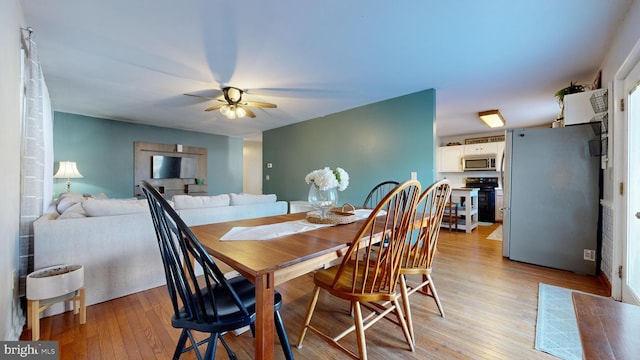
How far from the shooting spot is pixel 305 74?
9.01ft

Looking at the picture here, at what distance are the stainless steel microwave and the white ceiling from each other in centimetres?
201

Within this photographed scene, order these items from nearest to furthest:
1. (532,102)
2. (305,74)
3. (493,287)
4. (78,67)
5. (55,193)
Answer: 1. (493,287)
2. (78,67)
3. (305,74)
4. (532,102)
5. (55,193)

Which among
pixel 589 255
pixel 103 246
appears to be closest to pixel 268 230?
pixel 103 246

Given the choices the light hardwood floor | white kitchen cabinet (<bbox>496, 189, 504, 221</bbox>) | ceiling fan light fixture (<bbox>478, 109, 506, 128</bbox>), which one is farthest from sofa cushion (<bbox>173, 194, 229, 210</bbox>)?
white kitchen cabinet (<bbox>496, 189, 504, 221</bbox>)

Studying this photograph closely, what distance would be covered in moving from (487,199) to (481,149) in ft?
3.79

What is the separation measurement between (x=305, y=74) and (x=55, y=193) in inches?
194

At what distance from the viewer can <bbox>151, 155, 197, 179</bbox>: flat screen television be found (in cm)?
534

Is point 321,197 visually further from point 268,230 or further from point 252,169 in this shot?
point 252,169

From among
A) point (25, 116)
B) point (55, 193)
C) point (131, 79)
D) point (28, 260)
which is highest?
point (131, 79)

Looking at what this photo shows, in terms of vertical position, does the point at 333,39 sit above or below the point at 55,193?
above

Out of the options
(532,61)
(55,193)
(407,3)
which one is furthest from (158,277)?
(532,61)

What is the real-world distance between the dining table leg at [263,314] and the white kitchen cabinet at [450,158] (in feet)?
20.6

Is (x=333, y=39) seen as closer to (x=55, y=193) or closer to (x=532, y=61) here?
(x=532, y=61)

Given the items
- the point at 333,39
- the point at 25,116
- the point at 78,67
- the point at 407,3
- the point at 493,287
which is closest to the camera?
the point at 407,3
